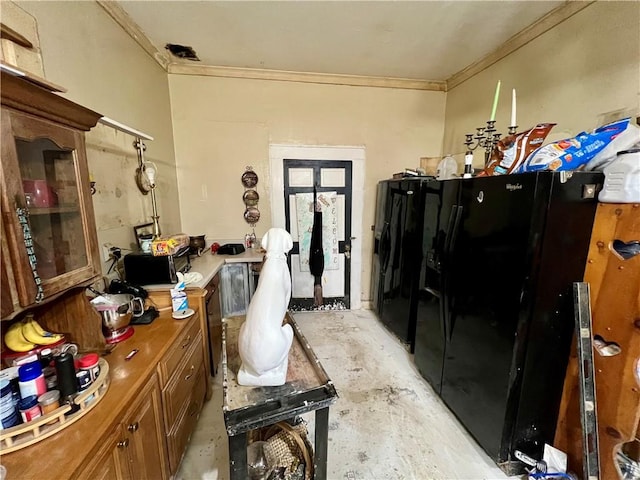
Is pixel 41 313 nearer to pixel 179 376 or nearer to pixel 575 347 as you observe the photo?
pixel 179 376

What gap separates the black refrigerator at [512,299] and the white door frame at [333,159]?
1540mm

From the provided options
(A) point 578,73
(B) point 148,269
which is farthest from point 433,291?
(B) point 148,269

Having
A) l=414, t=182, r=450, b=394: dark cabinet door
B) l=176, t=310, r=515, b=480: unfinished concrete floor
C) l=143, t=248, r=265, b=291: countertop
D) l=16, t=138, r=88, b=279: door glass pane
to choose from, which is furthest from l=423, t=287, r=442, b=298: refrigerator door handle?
l=16, t=138, r=88, b=279: door glass pane

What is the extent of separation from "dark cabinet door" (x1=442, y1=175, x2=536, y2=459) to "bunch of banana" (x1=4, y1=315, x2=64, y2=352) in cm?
208

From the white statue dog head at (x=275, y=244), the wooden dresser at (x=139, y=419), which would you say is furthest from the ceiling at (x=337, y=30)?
the wooden dresser at (x=139, y=419)

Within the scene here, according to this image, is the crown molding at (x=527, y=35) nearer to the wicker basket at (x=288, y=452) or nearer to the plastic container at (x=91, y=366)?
the wicker basket at (x=288, y=452)

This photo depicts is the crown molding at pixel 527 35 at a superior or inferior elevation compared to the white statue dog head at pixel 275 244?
superior

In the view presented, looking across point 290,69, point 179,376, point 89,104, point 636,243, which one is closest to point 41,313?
point 179,376

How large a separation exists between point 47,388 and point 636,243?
93.4 inches

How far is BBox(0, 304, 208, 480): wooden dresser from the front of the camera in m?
0.77

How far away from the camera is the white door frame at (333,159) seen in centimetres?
319

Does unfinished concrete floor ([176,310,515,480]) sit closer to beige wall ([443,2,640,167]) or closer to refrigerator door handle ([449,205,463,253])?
refrigerator door handle ([449,205,463,253])

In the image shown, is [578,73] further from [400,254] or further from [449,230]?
[400,254]

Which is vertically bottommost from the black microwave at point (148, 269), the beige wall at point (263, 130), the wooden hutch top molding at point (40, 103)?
the black microwave at point (148, 269)
